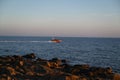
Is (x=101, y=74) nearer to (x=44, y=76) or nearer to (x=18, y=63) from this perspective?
(x=44, y=76)

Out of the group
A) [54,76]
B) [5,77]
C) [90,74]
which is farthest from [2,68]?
[90,74]

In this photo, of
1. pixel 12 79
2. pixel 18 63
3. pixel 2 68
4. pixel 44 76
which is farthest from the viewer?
pixel 18 63

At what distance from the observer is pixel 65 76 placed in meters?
19.4

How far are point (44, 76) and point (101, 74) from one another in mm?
6851

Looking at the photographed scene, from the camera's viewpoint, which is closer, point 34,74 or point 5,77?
point 5,77

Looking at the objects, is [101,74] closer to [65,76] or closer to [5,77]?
[65,76]

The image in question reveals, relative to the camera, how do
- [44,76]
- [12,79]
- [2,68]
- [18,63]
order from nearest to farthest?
[12,79] < [44,76] < [2,68] < [18,63]

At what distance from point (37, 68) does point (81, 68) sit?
17.7 feet

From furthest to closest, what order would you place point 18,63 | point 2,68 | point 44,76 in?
point 18,63 < point 2,68 < point 44,76

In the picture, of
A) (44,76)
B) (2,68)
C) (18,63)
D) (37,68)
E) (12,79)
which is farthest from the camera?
(18,63)

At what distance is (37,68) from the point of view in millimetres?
23812

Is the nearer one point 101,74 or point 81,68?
point 101,74

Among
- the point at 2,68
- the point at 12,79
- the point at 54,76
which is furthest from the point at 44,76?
the point at 2,68

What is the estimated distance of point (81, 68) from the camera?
88.3 ft
